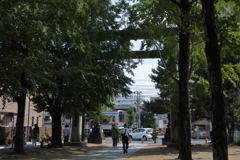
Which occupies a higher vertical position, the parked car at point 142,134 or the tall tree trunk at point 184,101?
the tall tree trunk at point 184,101

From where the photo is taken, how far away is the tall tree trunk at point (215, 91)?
20.9 feet

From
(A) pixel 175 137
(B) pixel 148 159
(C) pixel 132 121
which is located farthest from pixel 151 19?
(C) pixel 132 121

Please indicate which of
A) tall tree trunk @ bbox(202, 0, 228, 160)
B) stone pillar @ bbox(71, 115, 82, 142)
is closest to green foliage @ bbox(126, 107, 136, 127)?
stone pillar @ bbox(71, 115, 82, 142)

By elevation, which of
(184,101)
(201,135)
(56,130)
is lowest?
(201,135)

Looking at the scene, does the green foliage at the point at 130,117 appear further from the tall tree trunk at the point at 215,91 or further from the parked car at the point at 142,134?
the tall tree trunk at the point at 215,91

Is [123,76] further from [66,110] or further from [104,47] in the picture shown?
[66,110]

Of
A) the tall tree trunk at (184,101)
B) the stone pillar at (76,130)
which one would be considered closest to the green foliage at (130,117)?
the stone pillar at (76,130)

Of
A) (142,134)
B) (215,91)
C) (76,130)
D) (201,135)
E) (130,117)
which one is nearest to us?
(215,91)

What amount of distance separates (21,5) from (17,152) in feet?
26.4

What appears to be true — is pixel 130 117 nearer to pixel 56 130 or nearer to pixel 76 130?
pixel 76 130

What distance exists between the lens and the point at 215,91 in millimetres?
6543

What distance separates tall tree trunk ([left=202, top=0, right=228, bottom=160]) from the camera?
20.9ft

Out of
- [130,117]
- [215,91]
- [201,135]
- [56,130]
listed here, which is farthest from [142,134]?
[130,117]

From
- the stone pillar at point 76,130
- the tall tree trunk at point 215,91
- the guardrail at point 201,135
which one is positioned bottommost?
the guardrail at point 201,135
